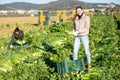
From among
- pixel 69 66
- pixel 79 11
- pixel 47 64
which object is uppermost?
pixel 79 11

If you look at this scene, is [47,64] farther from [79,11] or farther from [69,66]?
[79,11]

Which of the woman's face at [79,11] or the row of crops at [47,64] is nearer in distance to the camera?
the row of crops at [47,64]

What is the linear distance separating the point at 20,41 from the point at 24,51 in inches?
48.7

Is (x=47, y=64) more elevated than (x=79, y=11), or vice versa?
(x=79, y=11)

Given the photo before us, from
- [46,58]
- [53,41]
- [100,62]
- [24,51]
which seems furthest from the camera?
[53,41]

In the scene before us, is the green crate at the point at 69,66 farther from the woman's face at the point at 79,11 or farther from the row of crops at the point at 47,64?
the woman's face at the point at 79,11

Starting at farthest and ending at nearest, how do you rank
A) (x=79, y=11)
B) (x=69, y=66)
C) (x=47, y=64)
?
(x=47, y=64)
(x=79, y=11)
(x=69, y=66)

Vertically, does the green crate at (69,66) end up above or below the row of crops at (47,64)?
above

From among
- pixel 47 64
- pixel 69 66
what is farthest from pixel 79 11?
pixel 47 64

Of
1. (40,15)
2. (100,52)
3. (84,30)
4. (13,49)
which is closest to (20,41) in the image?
(13,49)

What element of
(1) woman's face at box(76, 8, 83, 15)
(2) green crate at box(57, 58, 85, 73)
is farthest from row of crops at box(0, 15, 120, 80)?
(1) woman's face at box(76, 8, 83, 15)

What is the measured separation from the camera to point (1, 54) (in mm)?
11281

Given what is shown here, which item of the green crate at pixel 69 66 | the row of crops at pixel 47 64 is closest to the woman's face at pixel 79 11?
the row of crops at pixel 47 64

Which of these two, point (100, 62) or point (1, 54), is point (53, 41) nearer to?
point (1, 54)
